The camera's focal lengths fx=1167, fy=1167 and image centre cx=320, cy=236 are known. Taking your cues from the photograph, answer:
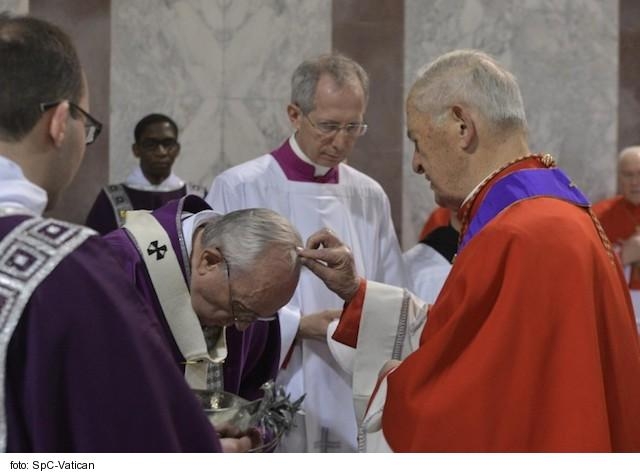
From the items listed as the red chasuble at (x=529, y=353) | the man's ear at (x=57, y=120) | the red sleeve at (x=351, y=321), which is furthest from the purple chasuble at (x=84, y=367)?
the red sleeve at (x=351, y=321)

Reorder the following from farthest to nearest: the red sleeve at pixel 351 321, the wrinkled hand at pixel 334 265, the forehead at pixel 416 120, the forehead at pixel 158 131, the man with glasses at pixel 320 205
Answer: the forehead at pixel 158 131 < the man with glasses at pixel 320 205 < the red sleeve at pixel 351 321 < the wrinkled hand at pixel 334 265 < the forehead at pixel 416 120

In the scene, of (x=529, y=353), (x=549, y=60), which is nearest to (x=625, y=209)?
(x=549, y=60)

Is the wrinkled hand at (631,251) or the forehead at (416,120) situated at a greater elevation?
the forehead at (416,120)

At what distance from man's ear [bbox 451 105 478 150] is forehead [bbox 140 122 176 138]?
389cm

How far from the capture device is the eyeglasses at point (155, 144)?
680 centimetres

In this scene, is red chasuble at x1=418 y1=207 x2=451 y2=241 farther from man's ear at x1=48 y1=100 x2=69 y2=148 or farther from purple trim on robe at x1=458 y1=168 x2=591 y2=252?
man's ear at x1=48 y1=100 x2=69 y2=148

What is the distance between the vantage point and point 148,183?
6.82 metres

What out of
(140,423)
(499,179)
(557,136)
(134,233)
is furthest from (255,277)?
(557,136)

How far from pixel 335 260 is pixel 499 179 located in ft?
2.80

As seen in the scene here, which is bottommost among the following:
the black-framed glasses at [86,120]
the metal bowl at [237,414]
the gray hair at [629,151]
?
the metal bowl at [237,414]

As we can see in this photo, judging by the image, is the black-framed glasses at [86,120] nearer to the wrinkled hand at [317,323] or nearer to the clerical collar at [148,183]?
the wrinkled hand at [317,323]

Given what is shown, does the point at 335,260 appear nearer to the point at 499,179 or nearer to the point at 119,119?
the point at 499,179

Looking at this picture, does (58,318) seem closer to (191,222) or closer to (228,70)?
(191,222)

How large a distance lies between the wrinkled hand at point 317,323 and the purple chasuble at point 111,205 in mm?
2266
